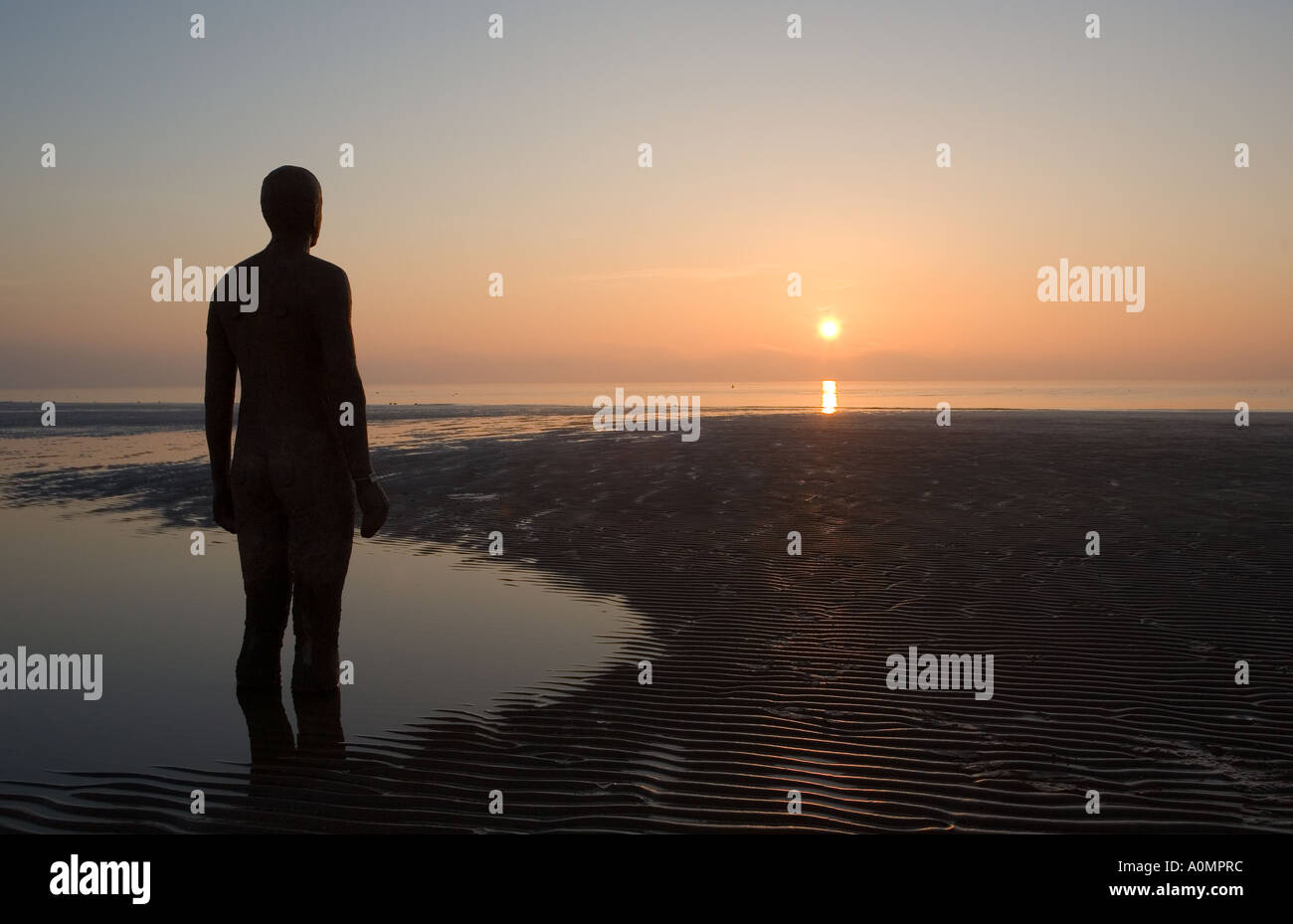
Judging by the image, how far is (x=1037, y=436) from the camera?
3259 cm

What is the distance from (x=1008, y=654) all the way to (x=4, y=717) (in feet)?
24.2

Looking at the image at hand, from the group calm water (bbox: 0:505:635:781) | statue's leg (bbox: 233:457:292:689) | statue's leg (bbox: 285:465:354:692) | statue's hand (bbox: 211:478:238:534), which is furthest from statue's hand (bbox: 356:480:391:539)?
calm water (bbox: 0:505:635:781)

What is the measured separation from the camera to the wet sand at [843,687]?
207 inches

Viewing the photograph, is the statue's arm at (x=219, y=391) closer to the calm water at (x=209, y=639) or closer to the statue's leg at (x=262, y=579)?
the statue's leg at (x=262, y=579)

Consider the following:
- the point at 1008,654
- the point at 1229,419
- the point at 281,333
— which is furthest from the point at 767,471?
the point at 1229,419

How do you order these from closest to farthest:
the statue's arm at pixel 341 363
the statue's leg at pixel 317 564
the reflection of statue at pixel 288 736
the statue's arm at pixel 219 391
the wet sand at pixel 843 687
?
the wet sand at pixel 843 687 → the reflection of statue at pixel 288 736 → the statue's arm at pixel 341 363 → the statue's leg at pixel 317 564 → the statue's arm at pixel 219 391

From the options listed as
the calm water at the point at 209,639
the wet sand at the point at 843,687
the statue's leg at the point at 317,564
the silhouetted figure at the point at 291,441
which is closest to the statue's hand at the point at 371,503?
the silhouetted figure at the point at 291,441

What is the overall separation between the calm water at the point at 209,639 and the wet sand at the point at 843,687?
35cm

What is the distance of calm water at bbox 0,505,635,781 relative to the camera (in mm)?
6301

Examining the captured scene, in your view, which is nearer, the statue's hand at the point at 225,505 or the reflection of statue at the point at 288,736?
the reflection of statue at the point at 288,736

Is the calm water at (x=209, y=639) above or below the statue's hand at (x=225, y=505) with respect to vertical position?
below

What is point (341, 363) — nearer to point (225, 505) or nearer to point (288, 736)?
point (225, 505)

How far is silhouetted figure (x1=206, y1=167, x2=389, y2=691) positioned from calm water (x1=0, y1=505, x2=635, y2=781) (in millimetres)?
627

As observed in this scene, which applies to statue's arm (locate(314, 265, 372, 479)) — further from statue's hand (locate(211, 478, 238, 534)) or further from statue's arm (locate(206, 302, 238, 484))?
statue's hand (locate(211, 478, 238, 534))
